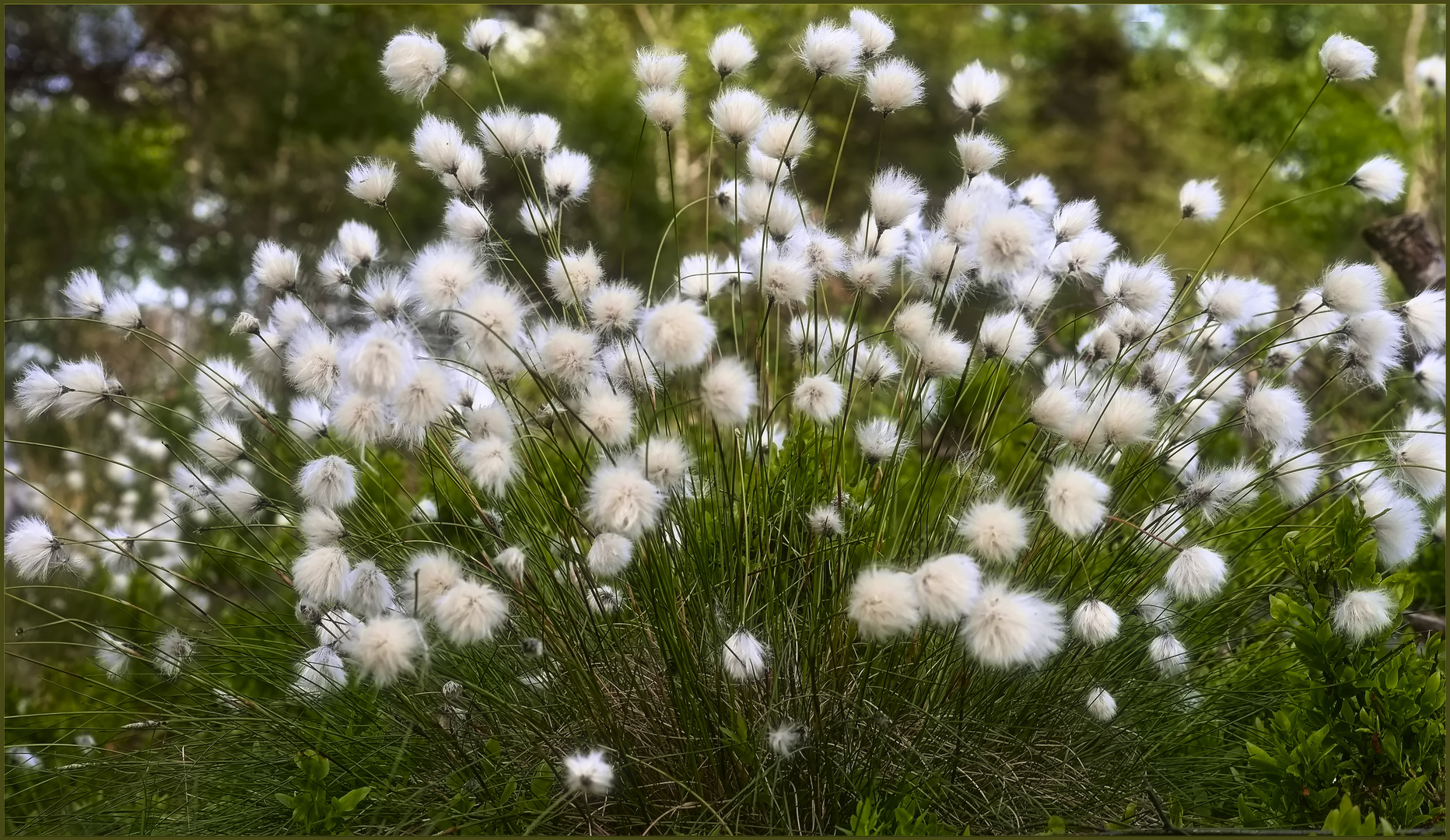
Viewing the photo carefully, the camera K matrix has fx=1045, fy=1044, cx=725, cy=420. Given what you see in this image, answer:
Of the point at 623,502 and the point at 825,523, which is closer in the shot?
the point at 623,502

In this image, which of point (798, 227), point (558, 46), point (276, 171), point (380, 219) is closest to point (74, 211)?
point (276, 171)

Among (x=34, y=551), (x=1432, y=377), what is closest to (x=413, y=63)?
(x=34, y=551)

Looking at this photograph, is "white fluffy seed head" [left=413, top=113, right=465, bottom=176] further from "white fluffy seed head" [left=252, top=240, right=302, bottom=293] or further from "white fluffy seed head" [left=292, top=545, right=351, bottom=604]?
"white fluffy seed head" [left=292, top=545, right=351, bottom=604]

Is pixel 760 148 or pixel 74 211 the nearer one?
pixel 760 148

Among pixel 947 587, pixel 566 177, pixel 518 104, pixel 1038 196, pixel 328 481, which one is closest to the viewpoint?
pixel 947 587

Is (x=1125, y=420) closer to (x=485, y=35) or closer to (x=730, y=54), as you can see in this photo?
(x=730, y=54)

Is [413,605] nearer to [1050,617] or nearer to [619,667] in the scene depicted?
[619,667]
